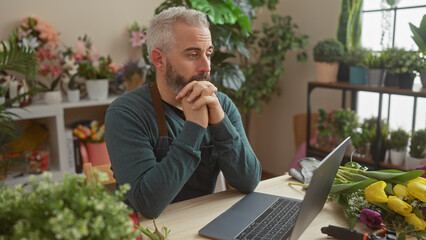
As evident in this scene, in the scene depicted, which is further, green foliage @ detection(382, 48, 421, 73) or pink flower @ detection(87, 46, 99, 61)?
pink flower @ detection(87, 46, 99, 61)

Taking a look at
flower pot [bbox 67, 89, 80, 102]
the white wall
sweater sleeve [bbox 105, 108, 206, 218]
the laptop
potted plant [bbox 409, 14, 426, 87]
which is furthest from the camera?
the white wall

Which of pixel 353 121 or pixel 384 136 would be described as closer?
pixel 384 136

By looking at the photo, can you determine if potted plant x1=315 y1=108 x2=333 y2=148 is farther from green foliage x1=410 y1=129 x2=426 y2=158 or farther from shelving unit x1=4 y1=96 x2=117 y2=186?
shelving unit x1=4 y1=96 x2=117 y2=186

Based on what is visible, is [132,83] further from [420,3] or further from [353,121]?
[420,3]

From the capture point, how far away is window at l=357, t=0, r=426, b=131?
276 cm

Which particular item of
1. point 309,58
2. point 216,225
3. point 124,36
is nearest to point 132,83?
point 124,36

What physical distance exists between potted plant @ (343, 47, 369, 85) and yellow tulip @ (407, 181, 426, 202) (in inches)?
72.6

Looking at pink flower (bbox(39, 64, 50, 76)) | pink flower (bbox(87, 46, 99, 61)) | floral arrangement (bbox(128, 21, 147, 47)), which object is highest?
floral arrangement (bbox(128, 21, 147, 47))

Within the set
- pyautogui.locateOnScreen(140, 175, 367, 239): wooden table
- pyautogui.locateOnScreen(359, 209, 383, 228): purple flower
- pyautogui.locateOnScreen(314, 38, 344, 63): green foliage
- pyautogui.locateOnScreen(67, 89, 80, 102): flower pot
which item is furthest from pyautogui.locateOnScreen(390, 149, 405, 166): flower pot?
pyautogui.locateOnScreen(67, 89, 80, 102): flower pot

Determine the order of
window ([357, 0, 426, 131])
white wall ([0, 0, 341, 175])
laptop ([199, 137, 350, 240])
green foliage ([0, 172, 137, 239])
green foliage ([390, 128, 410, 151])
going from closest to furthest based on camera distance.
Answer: green foliage ([0, 172, 137, 239]) < laptop ([199, 137, 350, 240]) < green foliage ([390, 128, 410, 151]) < window ([357, 0, 426, 131]) < white wall ([0, 0, 341, 175])

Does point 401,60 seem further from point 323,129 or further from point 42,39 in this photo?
point 42,39

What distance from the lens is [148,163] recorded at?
124 cm

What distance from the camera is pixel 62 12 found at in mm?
3051

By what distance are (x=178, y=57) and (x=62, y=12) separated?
6.61 ft
